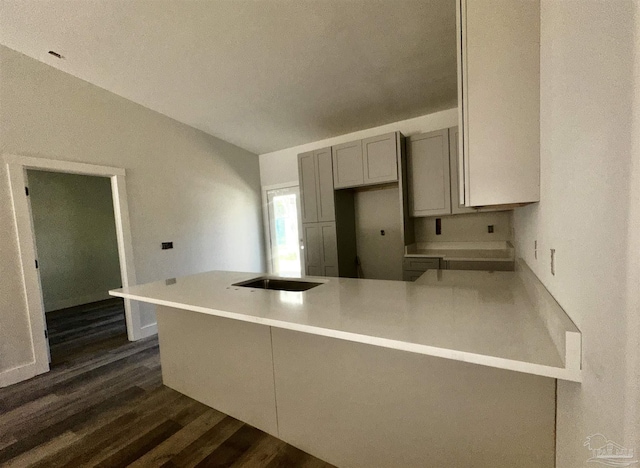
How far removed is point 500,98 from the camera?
1.22m

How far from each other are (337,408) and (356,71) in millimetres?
2845

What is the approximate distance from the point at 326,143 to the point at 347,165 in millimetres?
1016

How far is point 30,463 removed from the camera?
163 cm

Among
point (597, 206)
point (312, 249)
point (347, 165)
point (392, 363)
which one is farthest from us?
point (312, 249)

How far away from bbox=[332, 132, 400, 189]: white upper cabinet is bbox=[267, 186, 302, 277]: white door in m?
1.40

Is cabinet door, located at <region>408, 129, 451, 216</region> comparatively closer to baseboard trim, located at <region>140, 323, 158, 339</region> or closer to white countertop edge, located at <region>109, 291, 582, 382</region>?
white countertop edge, located at <region>109, 291, 582, 382</region>

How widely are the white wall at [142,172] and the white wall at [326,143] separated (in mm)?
278

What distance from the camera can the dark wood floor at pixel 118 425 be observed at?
1600 mm

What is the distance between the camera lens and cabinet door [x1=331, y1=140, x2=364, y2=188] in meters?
3.51

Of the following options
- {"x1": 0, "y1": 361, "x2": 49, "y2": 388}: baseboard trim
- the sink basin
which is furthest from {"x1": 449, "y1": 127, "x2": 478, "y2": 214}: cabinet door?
{"x1": 0, "y1": 361, "x2": 49, "y2": 388}: baseboard trim

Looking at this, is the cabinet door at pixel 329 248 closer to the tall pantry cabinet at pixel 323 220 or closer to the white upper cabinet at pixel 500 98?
the tall pantry cabinet at pixel 323 220

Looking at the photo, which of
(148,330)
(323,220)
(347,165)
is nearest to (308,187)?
(323,220)

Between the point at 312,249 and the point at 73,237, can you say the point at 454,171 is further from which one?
the point at 73,237

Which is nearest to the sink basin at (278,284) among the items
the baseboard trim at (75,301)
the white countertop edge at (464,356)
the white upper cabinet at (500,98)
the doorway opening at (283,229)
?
the white countertop edge at (464,356)
